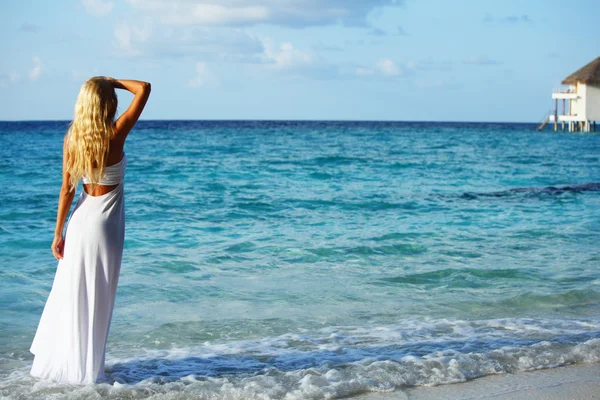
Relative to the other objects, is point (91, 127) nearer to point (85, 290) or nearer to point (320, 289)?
point (85, 290)

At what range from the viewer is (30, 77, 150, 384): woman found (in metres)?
3.88

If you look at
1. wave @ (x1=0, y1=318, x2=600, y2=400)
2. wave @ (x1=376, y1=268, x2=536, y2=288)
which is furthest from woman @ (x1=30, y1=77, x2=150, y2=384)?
wave @ (x1=376, y1=268, x2=536, y2=288)

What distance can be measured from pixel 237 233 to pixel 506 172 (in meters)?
14.1

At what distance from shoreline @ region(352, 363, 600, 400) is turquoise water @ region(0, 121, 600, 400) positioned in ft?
0.38

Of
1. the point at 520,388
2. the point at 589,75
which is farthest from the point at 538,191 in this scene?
the point at 589,75

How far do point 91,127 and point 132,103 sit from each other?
0.30 m

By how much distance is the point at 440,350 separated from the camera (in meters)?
5.02

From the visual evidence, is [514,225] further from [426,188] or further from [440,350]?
[440,350]

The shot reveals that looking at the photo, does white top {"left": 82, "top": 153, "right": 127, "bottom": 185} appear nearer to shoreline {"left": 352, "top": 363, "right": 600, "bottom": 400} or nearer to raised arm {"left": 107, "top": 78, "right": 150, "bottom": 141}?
raised arm {"left": 107, "top": 78, "right": 150, "bottom": 141}

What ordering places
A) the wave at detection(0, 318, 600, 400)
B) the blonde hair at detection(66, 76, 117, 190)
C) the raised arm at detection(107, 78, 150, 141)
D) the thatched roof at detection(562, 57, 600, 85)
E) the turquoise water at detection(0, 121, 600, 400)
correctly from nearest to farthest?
the blonde hair at detection(66, 76, 117, 190)
the raised arm at detection(107, 78, 150, 141)
the wave at detection(0, 318, 600, 400)
the turquoise water at detection(0, 121, 600, 400)
the thatched roof at detection(562, 57, 600, 85)

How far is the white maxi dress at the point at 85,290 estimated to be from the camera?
401cm

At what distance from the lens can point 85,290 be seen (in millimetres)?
4070

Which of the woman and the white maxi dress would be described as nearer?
the woman

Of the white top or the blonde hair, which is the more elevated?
the blonde hair
